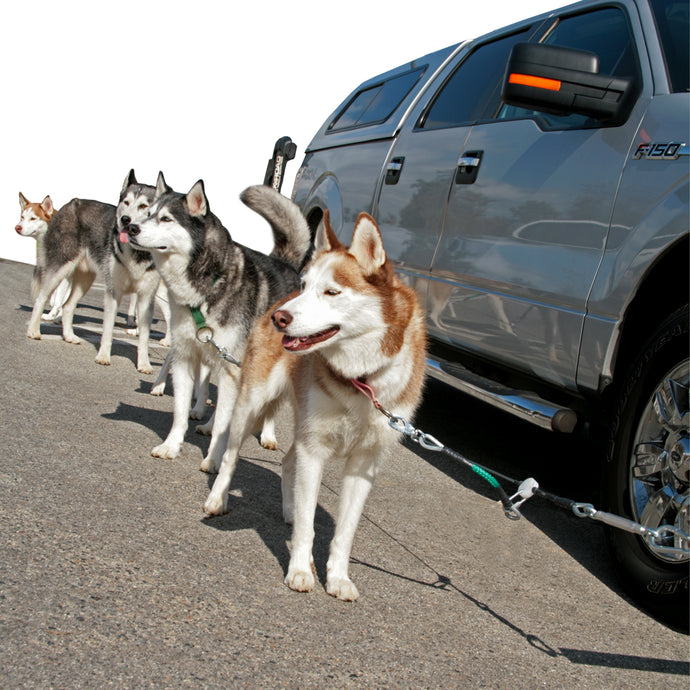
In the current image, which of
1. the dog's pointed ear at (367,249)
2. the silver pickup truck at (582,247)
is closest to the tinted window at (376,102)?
the silver pickup truck at (582,247)

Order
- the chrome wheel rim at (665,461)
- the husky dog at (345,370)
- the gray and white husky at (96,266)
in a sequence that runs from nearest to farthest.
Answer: the chrome wheel rim at (665,461)
the husky dog at (345,370)
the gray and white husky at (96,266)

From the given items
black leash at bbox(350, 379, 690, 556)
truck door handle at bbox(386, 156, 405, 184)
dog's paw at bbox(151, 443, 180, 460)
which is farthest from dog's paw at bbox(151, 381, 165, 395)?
black leash at bbox(350, 379, 690, 556)

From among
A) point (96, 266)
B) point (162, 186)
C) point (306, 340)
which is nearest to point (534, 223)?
point (306, 340)

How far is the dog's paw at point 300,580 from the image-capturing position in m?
2.88

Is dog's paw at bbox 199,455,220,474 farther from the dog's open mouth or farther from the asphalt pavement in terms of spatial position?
the dog's open mouth

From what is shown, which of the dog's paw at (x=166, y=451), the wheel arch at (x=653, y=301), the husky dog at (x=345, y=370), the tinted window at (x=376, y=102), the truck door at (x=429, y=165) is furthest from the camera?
the tinted window at (x=376, y=102)

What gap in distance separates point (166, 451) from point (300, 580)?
5.54 ft

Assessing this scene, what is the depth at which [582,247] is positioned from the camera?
3447 millimetres

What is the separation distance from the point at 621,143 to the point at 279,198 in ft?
6.85

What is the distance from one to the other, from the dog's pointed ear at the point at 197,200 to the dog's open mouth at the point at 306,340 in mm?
2426

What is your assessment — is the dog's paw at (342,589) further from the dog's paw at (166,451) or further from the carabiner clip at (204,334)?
the carabiner clip at (204,334)

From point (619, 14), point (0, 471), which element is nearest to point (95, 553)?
point (0, 471)

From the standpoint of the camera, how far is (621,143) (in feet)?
11.1

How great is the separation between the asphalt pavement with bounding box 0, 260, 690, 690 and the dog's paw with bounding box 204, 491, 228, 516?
0.13 feet
